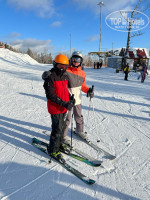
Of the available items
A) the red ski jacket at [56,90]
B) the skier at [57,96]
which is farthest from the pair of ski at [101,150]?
the red ski jacket at [56,90]

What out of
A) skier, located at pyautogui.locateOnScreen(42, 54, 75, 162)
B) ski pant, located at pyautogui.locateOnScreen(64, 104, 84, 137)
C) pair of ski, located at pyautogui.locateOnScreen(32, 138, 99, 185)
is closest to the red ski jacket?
skier, located at pyautogui.locateOnScreen(42, 54, 75, 162)

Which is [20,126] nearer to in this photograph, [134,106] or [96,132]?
[96,132]

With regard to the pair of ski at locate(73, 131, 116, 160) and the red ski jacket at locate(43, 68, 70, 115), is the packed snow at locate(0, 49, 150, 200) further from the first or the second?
the red ski jacket at locate(43, 68, 70, 115)

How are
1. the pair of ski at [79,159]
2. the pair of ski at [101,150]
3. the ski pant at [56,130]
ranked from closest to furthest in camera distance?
the pair of ski at [79,159], the ski pant at [56,130], the pair of ski at [101,150]

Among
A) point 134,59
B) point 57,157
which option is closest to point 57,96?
point 57,157

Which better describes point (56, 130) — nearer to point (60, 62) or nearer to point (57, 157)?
point (57, 157)

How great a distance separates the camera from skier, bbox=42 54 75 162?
7.47 ft

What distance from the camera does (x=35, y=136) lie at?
3.41 meters

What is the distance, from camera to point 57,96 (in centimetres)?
235

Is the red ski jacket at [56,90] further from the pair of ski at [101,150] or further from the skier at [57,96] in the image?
the pair of ski at [101,150]

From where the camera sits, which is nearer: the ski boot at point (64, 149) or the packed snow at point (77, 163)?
the packed snow at point (77, 163)

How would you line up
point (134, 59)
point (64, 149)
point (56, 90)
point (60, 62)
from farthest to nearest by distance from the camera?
point (134, 59) < point (64, 149) < point (56, 90) < point (60, 62)

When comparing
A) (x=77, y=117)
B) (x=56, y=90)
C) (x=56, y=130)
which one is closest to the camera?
(x=56, y=90)

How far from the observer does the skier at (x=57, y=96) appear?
228 centimetres
